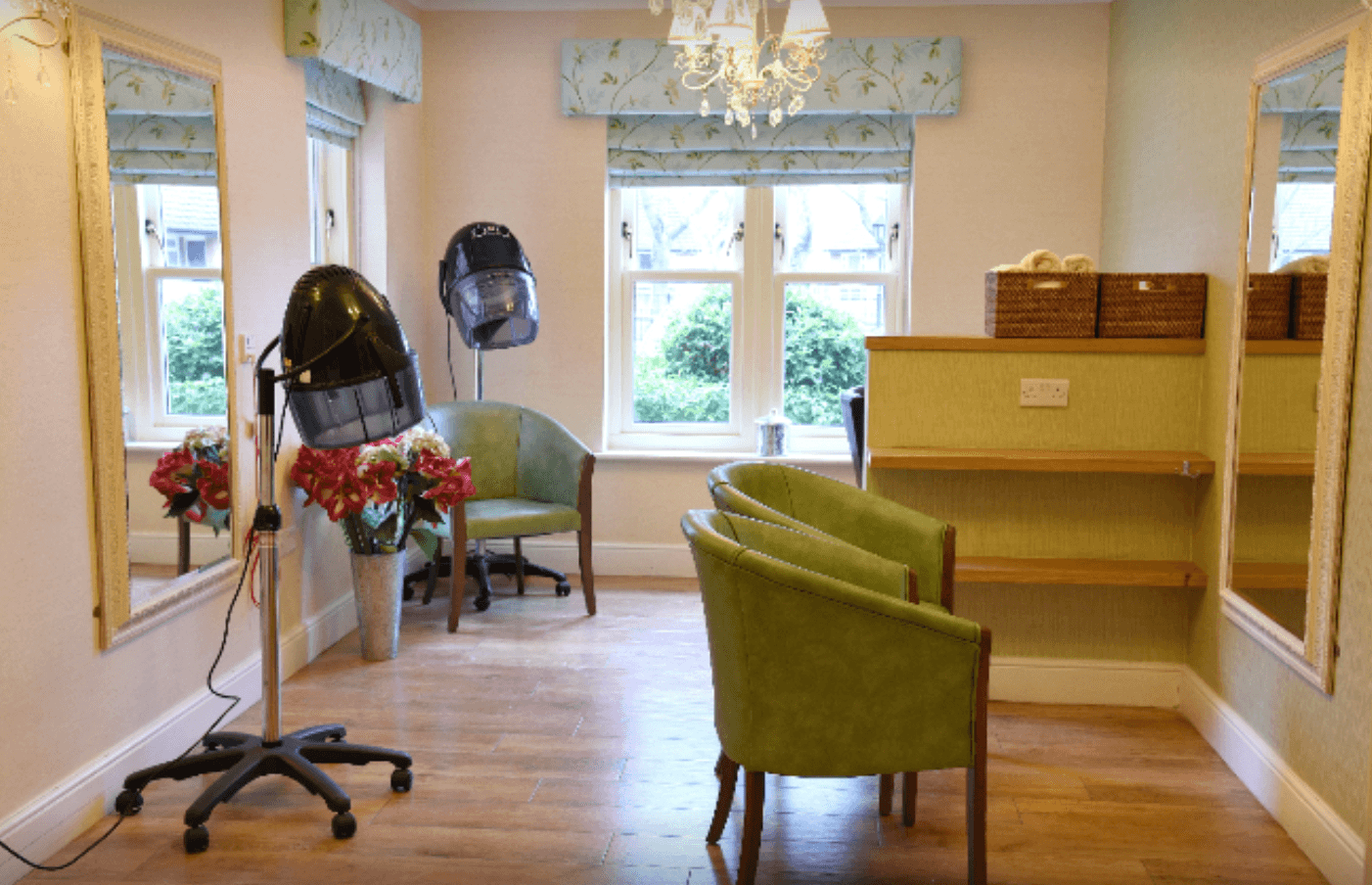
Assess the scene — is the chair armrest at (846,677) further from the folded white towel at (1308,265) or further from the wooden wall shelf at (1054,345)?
the wooden wall shelf at (1054,345)

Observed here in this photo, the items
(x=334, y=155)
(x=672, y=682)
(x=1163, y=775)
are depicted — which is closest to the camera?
(x=1163, y=775)

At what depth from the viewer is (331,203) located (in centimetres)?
471

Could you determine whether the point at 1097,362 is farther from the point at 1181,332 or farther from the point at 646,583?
the point at 646,583

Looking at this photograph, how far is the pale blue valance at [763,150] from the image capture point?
16.6 ft

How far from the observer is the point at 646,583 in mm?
5223

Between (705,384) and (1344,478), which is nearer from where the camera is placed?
(1344,478)

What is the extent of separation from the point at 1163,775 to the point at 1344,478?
1001 mm

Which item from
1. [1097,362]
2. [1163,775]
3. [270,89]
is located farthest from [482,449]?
[1163,775]

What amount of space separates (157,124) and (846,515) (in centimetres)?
210

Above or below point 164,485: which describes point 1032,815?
below

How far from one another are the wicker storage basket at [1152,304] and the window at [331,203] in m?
2.98

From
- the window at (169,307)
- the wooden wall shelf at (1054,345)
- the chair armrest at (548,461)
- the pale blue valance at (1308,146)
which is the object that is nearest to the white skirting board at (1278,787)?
the wooden wall shelf at (1054,345)

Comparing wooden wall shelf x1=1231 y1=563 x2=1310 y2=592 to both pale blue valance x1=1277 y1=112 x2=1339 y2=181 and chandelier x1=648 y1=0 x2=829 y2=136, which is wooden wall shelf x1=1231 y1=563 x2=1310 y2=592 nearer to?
pale blue valance x1=1277 y1=112 x2=1339 y2=181

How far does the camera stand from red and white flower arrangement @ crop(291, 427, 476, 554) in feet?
→ 12.4
